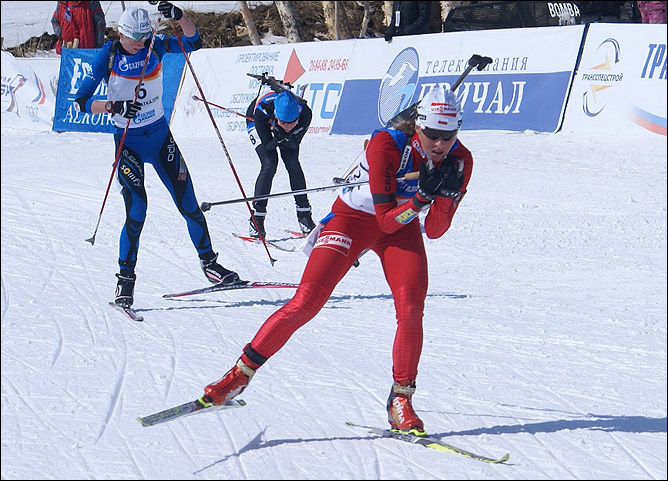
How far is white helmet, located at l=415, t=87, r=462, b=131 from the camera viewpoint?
4.16 metres

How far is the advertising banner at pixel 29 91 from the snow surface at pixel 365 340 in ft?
21.1

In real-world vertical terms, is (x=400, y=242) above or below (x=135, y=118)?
above

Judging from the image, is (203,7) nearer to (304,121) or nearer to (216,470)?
(304,121)

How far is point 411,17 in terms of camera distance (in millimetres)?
13391

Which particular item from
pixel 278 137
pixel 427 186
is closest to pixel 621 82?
pixel 278 137

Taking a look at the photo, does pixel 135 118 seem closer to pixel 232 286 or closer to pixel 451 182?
pixel 232 286

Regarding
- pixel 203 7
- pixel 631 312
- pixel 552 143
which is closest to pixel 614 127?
pixel 552 143

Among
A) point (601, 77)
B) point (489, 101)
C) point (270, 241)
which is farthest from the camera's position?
point (489, 101)

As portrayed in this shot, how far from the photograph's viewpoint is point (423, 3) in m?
13.3

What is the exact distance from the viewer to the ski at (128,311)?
6.45 metres

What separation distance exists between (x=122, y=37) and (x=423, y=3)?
7536mm

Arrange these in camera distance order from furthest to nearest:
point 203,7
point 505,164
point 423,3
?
point 203,7 < point 423,3 < point 505,164

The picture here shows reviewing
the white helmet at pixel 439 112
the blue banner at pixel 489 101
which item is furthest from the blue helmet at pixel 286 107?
the white helmet at pixel 439 112

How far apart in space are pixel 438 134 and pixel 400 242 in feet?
1.88
